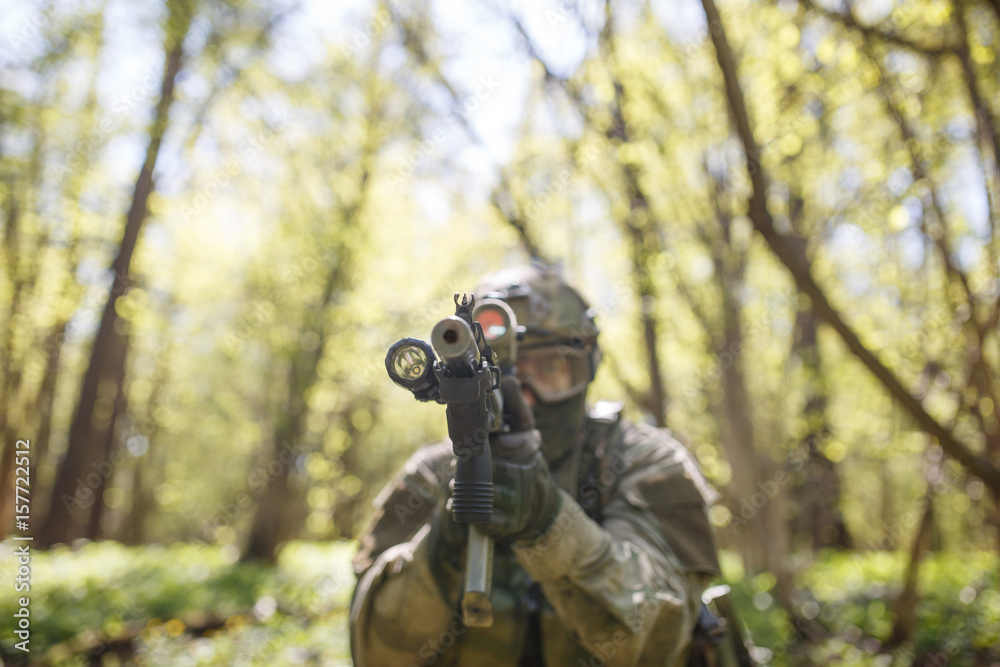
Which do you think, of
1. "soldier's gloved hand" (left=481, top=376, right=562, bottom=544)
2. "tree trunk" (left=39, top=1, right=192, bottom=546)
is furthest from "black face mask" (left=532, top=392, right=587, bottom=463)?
"tree trunk" (left=39, top=1, right=192, bottom=546)

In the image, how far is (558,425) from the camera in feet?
9.20

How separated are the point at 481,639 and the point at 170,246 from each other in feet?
42.6

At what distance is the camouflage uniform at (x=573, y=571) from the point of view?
2.14m

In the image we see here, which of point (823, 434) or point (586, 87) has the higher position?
point (586, 87)

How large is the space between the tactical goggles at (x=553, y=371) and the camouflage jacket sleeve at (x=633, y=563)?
0.40 meters

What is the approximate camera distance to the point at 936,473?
5449mm

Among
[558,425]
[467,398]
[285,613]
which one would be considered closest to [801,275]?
[558,425]

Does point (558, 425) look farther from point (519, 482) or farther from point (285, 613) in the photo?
point (285, 613)

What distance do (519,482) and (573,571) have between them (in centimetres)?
39

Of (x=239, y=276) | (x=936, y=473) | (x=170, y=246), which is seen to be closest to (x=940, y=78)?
(x=936, y=473)

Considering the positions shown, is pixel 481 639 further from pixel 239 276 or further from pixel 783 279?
pixel 239 276

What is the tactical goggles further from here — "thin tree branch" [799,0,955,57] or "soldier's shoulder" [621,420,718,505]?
"thin tree branch" [799,0,955,57]

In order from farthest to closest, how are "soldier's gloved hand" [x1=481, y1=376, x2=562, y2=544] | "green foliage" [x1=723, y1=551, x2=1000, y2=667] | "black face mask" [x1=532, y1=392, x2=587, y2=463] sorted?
"green foliage" [x1=723, y1=551, x2=1000, y2=667]
"black face mask" [x1=532, y1=392, x2=587, y2=463]
"soldier's gloved hand" [x1=481, y1=376, x2=562, y2=544]

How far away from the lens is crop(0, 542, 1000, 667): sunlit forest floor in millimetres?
5695
